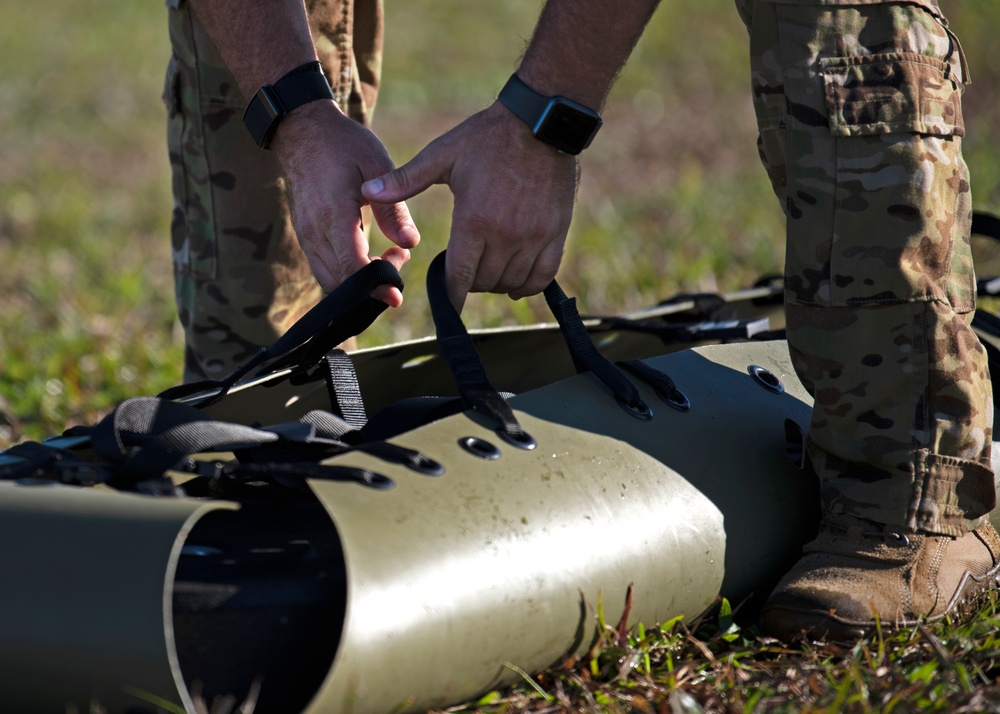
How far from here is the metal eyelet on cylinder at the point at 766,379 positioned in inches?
73.4

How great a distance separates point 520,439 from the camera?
1.50 m

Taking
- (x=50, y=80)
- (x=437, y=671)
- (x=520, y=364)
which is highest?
(x=50, y=80)

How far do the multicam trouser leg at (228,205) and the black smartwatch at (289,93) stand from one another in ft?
1.81

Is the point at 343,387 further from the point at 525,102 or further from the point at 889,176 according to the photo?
the point at 889,176

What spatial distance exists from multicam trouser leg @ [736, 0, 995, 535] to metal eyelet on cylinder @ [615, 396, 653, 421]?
Answer: 28 centimetres

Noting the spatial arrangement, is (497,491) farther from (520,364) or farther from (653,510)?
(520,364)

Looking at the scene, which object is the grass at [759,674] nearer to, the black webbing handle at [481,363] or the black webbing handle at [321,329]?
the black webbing handle at [481,363]

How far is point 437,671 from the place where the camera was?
1295mm

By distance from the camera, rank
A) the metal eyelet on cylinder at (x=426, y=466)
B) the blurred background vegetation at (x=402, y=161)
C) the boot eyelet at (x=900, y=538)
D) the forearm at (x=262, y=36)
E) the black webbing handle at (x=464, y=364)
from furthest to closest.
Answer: the blurred background vegetation at (x=402, y=161)
the forearm at (x=262, y=36)
the boot eyelet at (x=900, y=538)
the black webbing handle at (x=464, y=364)
the metal eyelet on cylinder at (x=426, y=466)

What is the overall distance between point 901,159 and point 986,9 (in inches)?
422

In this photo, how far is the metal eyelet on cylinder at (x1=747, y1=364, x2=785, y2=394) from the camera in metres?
1.86

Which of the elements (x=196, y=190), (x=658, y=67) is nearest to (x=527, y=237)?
(x=196, y=190)

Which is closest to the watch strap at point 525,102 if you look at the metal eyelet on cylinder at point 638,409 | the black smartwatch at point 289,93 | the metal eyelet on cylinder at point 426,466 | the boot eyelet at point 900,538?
the black smartwatch at point 289,93

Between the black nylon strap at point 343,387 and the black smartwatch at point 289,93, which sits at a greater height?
the black smartwatch at point 289,93
